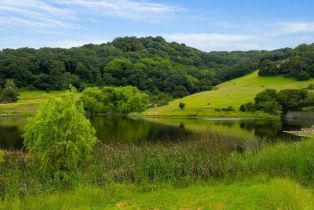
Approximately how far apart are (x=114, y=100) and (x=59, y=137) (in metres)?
107

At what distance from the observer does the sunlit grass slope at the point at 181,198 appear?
66.3 ft

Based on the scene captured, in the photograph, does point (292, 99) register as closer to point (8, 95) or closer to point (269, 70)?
point (269, 70)

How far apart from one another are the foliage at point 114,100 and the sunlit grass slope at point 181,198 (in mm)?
104963

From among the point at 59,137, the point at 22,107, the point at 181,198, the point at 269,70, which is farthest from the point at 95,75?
the point at 181,198

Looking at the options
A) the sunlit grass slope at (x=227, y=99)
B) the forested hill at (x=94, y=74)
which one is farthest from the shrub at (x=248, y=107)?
the forested hill at (x=94, y=74)

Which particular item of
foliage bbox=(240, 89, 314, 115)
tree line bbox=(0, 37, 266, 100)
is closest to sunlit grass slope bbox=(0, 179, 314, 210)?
foliage bbox=(240, 89, 314, 115)

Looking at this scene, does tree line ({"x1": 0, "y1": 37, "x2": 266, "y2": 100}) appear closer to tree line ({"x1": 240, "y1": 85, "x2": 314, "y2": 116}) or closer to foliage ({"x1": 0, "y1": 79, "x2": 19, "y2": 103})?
foliage ({"x1": 0, "y1": 79, "x2": 19, "y2": 103})

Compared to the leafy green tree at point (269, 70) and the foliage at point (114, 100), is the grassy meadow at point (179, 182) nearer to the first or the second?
the foliage at point (114, 100)

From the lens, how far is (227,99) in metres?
136

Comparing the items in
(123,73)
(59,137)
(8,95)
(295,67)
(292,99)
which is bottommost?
(8,95)

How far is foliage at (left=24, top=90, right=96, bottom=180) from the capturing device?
29.7m

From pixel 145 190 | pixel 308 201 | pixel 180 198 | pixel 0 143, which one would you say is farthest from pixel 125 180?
pixel 0 143

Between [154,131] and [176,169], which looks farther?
[154,131]

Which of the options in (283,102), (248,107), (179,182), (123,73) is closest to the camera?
(179,182)
